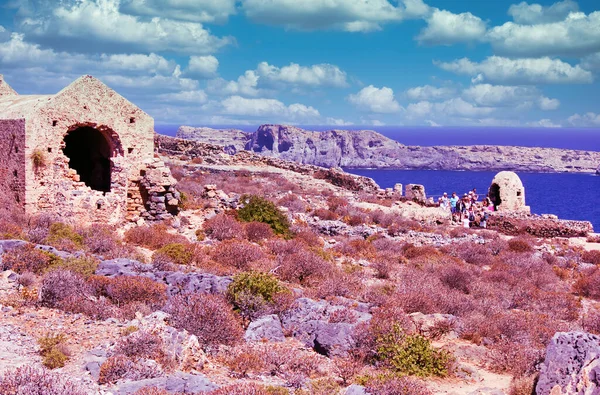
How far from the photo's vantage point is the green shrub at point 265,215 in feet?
62.5

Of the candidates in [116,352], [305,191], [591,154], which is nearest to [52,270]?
[116,352]

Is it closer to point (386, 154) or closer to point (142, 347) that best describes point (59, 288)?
point (142, 347)

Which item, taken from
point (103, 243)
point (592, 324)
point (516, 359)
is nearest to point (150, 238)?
point (103, 243)

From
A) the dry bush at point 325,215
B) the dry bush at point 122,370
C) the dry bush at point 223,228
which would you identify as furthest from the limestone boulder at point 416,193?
the dry bush at point 122,370

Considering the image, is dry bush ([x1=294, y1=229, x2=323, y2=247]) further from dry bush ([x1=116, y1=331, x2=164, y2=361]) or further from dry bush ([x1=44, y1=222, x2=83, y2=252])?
dry bush ([x1=116, y1=331, x2=164, y2=361])

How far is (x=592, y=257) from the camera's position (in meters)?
21.2

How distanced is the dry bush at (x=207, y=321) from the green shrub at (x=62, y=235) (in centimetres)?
579

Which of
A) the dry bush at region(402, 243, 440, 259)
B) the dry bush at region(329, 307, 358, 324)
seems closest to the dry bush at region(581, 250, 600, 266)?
the dry bush at region(402, 243, 440, 259)

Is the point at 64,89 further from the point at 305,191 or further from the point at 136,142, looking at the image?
the point at 305,191

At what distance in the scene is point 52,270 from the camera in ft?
33.8

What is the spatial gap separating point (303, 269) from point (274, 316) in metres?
3.72

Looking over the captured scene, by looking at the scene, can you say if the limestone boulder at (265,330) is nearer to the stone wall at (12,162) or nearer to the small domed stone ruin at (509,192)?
the stone wall at (12,162)

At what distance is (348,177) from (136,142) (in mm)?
22043

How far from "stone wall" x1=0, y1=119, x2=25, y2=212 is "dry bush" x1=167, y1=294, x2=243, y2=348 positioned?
33.8 feet
